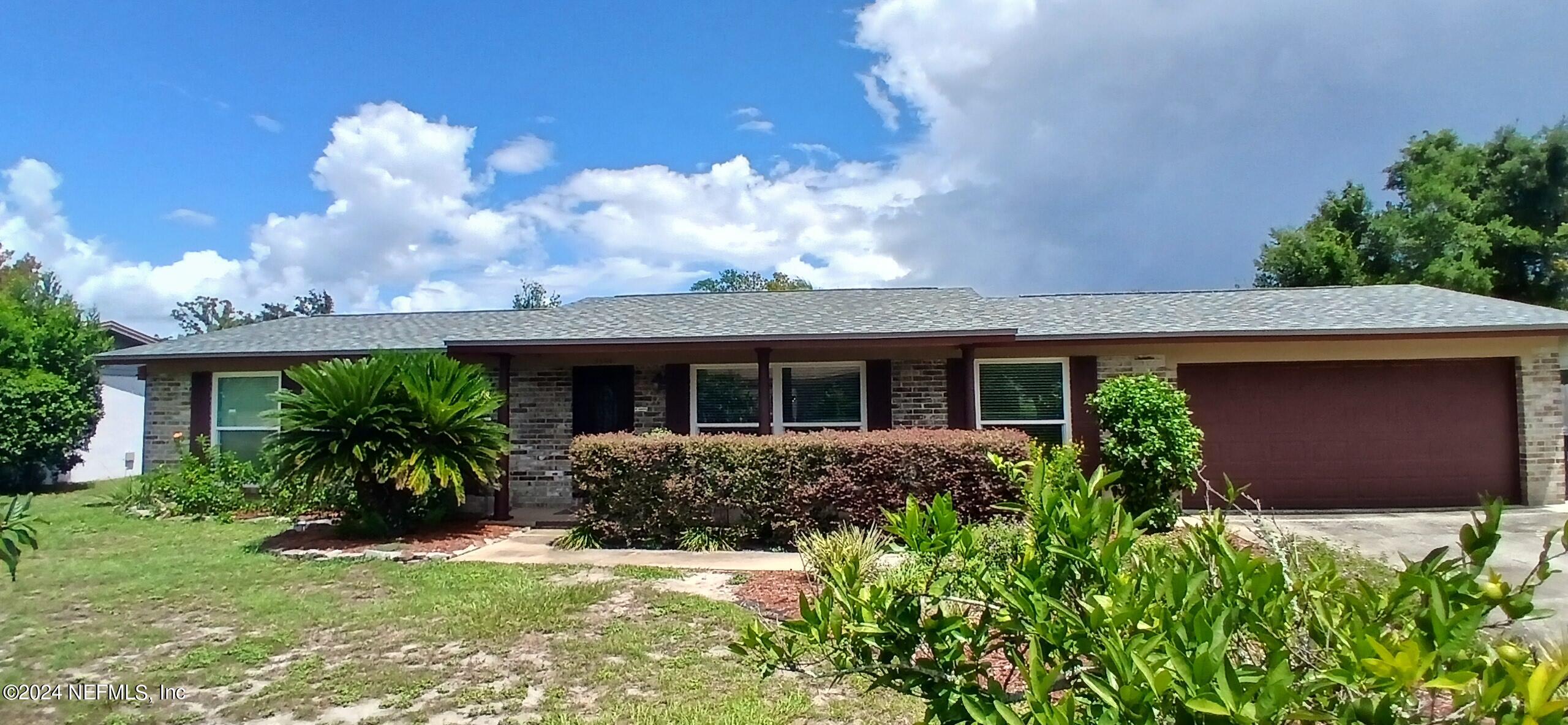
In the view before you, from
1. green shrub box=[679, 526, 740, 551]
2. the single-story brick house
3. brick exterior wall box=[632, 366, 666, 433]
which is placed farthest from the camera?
brick exterior wall box=[632, 366, 666, 433]

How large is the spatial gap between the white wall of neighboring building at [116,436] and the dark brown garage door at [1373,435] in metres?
22.0

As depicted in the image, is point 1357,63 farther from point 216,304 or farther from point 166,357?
point 216,304

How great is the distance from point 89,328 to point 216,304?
2086 inches

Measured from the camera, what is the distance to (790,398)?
1166cm

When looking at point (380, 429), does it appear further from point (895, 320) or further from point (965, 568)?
point (965, 568)

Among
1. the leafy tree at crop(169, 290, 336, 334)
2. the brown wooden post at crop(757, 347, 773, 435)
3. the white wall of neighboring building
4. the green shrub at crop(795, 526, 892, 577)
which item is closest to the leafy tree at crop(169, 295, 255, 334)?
the leafy tree at crop(169, 290, 336, 334)

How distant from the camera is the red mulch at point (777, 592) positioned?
624 centimetres

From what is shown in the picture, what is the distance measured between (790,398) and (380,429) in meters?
5.28

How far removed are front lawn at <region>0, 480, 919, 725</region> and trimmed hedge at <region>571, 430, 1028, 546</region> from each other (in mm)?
1400

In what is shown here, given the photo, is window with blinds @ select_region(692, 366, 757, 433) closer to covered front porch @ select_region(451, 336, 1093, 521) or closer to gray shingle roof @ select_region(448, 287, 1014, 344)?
covered front porch @ select_region(451, 336, 1093, 521)

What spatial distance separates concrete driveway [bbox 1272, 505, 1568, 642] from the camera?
727 cm

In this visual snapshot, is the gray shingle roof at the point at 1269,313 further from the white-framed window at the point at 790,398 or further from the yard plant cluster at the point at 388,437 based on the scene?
the yard plant cluster at the point at 388,437

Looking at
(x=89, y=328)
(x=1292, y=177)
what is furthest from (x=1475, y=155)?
(x=89, y=328)

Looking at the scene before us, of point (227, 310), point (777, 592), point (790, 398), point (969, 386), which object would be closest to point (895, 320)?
point (969, 386)
